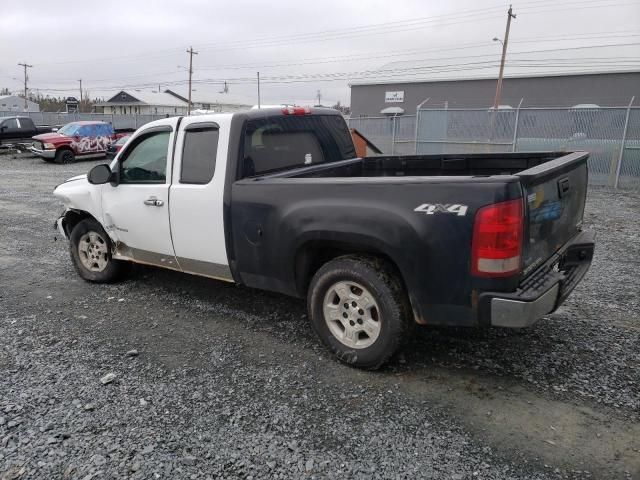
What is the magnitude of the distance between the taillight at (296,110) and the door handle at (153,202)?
1399 mm

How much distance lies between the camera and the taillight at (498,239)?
2.82 m

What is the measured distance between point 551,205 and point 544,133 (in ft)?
41.7

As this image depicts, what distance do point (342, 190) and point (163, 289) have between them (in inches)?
115

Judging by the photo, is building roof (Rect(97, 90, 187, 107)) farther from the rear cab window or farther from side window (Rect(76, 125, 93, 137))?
the rear cab window

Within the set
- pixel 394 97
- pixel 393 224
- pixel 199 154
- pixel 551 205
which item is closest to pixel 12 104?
pixel 394 97

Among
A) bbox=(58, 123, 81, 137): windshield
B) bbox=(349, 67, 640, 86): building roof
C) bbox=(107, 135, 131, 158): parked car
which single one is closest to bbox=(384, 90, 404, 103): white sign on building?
bbox=(349, 67, 640, 86): building roof

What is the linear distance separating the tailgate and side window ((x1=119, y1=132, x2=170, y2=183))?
314 cm

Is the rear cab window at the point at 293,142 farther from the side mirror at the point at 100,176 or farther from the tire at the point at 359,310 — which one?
the side mirror at the point at 100,176

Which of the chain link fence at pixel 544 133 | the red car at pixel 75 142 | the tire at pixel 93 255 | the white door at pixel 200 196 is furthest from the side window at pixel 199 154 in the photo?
the red car at pixel 75 142

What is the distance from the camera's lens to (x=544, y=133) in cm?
1469

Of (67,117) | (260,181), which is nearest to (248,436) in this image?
(260,181)

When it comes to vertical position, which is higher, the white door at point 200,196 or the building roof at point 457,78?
the building roof at point 457,78

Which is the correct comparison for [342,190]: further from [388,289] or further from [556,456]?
[556,456]

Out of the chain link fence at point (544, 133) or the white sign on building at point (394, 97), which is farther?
the white sign on building at point (394, 97)
